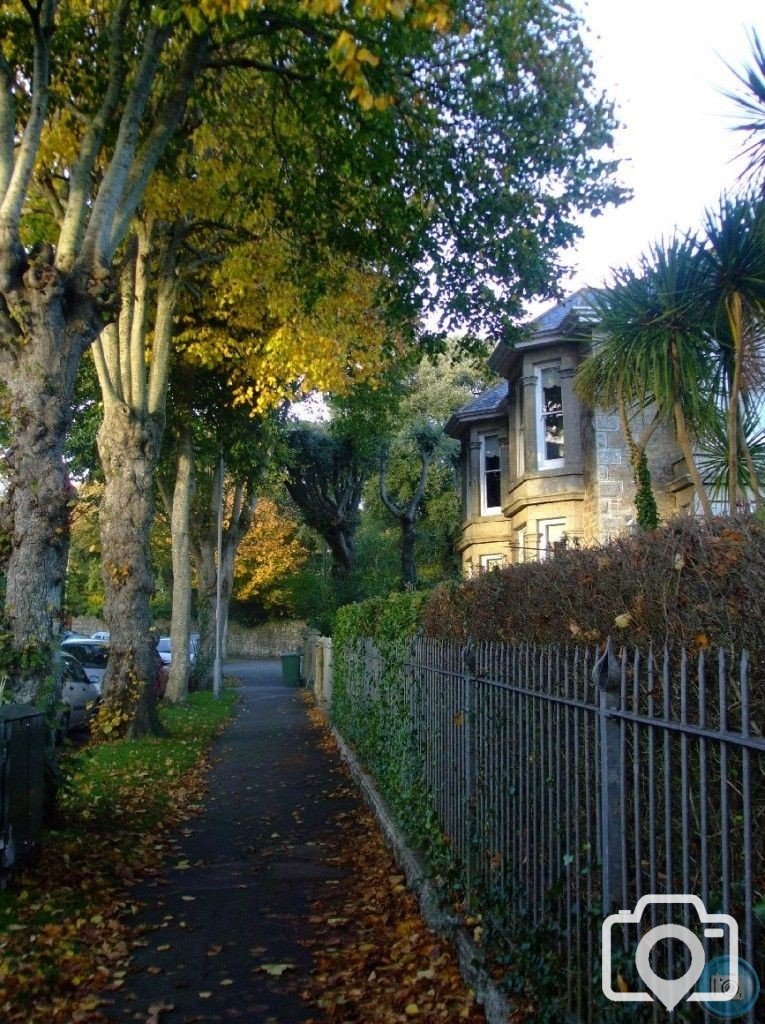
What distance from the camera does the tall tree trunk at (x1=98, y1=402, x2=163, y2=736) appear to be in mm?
15859

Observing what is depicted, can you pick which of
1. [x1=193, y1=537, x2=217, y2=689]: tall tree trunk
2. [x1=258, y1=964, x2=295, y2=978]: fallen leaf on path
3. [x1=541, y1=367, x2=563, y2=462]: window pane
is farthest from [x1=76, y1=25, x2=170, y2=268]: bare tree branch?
[x1=193, y1=537, x2=217, y2=689]: tall tree trunk

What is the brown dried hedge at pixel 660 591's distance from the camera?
339 cm

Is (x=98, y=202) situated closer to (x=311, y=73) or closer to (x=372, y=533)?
(x=311, y=73)

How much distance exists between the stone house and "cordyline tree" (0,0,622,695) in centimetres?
514

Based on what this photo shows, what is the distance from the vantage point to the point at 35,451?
8430 millimetres

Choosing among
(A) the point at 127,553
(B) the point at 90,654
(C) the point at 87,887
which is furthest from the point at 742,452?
(B) the point at 90,654

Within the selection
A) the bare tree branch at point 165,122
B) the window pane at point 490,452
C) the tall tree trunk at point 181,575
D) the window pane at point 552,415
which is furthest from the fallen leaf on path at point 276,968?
the window pane at point 490,452

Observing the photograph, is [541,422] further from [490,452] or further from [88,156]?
[88,156]

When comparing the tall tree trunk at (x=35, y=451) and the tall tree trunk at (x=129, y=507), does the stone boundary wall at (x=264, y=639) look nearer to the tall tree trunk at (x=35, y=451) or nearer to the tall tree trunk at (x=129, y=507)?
the tall tree trunk at (x=129, y=507)

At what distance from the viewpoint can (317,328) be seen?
1739 cm

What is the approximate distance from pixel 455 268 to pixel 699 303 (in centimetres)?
452

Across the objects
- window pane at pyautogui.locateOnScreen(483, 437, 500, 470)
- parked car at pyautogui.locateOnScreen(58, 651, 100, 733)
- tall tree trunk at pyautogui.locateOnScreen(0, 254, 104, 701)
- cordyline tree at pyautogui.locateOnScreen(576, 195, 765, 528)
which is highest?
window pane at pyautogui.locateOnScreen(483, 437, 500, 470)

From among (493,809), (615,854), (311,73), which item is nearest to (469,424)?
(311,73)

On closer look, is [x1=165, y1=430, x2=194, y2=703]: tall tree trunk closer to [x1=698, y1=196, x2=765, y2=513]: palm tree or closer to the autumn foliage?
[x1=698, y1=196, x2=765, y2=513]: palm tree
